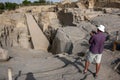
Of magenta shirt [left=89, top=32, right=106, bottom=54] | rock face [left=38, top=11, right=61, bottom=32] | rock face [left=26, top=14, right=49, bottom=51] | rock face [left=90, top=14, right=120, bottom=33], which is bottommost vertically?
rock face [left=26, top=14, right=49, bottom=51]

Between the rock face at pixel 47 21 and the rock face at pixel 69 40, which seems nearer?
the rock face at pixel 69 40

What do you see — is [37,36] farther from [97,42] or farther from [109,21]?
[97,42]

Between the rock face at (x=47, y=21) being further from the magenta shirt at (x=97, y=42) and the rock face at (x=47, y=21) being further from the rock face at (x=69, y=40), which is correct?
the magenta shirt at (x=97, y=42)

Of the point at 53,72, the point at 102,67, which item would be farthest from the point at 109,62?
the point at 53,72

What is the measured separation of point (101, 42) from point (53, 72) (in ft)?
8.02

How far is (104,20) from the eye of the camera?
18516 millimetres

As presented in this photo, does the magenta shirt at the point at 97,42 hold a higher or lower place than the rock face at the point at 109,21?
higher

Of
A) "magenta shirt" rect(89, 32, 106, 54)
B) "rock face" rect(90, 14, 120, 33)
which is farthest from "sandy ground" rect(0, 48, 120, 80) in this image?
"rock face" rect(90, 14, 120, 33)

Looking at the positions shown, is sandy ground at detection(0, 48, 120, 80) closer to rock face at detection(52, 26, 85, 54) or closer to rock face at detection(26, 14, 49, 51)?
rock face at detection(52, 26, 85, 54)

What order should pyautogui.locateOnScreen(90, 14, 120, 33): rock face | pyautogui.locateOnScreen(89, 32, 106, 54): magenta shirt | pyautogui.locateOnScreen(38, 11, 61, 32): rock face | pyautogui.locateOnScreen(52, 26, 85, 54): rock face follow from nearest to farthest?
pyautogui.locateOnScreen(89, 32, 106, 54): magenta shirt < pyautogui.locateOnScreen(52, 26, 85, 54): rock face < pyautogui.locateOnScreen(90, 14, 120, 33): rock face < pyautogui.locateOnScreen(38, 11, 61, 32): rock face

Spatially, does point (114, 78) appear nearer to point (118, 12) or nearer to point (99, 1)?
point (118, 12)

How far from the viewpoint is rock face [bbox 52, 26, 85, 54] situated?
14.8m

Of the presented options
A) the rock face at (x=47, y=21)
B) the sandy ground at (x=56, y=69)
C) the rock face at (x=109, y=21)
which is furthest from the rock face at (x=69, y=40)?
the rock face at (x=47, y=21)

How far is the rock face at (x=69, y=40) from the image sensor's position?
48.7 feet
